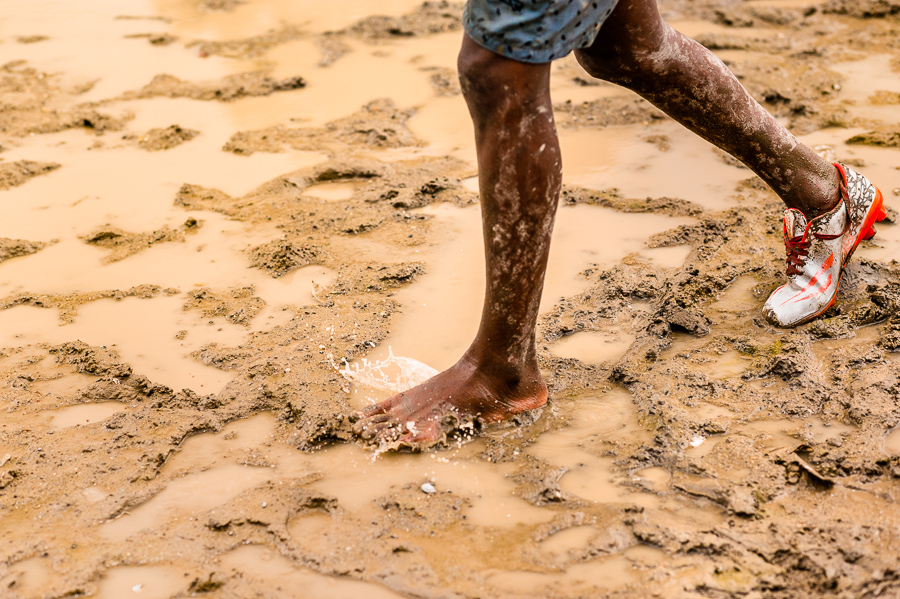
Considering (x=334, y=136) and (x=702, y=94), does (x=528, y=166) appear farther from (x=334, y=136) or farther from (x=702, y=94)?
(x=334, y=136)

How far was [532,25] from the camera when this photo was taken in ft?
4.48

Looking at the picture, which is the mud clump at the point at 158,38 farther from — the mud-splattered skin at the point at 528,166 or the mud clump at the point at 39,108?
the mud-splattered skin at the point at 528,166

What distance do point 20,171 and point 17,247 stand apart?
2.47 feet

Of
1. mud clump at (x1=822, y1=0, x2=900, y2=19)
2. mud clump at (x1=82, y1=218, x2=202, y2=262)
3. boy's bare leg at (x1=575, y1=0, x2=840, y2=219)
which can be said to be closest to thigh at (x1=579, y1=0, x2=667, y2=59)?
boy's bare leg at (x1=575, y1=0, x2=840, y2=219)

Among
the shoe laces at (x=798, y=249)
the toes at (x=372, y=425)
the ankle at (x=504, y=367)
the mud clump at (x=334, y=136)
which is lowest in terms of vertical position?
the toes at (x=372, y=425)

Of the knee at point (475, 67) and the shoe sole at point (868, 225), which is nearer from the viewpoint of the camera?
the knee at point (475, 67)

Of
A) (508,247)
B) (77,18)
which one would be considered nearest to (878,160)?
(508,247)

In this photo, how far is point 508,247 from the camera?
154 centimetres

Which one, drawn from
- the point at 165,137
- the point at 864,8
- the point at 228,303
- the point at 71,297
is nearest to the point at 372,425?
the point at 228,303

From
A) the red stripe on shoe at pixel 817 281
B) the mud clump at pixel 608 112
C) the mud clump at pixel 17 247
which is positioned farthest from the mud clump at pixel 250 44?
the red stripe on shoe at pixel 817 281

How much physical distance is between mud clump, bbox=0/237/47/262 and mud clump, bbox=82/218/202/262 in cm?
16

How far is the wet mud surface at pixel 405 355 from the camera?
1.38m

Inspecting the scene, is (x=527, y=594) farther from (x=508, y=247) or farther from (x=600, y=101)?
(x=600, y=101)

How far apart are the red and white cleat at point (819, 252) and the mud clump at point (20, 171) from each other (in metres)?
3.02
